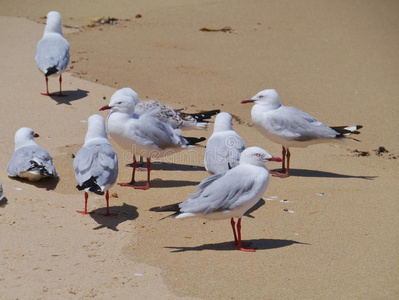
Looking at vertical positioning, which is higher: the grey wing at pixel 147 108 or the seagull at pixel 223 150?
the grey wing at pixel 147 108

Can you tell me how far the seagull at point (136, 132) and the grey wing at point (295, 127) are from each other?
1.30 meters

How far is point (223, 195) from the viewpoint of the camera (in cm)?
645

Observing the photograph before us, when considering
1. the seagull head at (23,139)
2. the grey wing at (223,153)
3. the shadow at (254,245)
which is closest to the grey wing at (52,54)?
the seagull head at (23,139)

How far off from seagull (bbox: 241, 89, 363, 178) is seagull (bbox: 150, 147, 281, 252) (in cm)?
238

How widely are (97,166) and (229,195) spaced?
58.8 inches

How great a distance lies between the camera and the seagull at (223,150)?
25.4ft

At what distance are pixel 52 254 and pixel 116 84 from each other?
627cm

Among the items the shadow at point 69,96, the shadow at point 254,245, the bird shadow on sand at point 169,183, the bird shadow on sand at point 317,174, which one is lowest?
the shadow at point 254,245

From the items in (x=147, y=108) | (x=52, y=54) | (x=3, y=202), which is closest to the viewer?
(x=3, y=202)

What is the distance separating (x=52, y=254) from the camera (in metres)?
6.27

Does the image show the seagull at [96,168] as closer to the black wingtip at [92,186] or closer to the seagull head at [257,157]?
the black wingtip at [92,186]

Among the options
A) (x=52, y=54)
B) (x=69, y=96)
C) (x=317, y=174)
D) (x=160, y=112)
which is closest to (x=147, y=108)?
(x=160, y=112)

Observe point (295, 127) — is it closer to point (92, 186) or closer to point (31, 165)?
point (92, 186)

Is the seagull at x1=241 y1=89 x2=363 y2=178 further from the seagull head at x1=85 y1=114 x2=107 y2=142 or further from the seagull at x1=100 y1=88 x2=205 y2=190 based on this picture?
the seagull head at x1=85 y1=114 x2=107 y2=142
